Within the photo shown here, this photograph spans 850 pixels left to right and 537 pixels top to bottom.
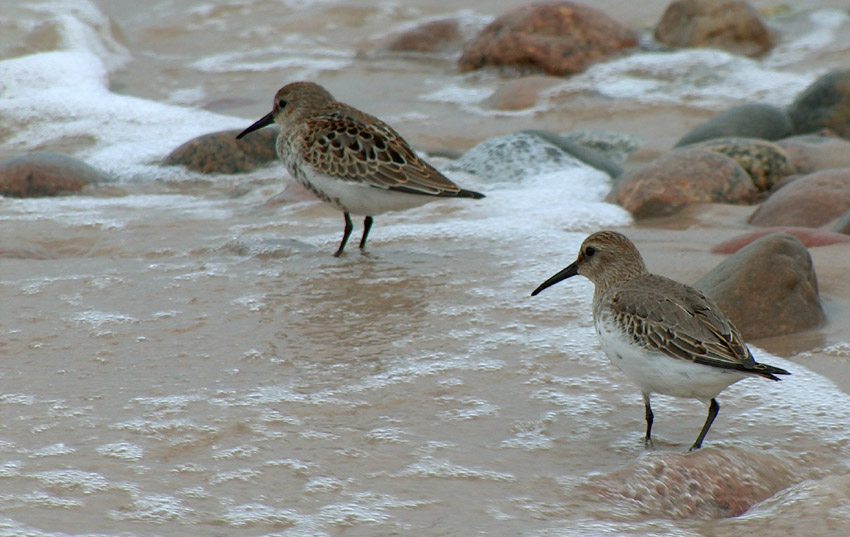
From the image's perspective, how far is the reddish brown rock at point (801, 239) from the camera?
6266 millimetres

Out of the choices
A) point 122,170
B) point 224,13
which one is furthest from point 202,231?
point 224,13

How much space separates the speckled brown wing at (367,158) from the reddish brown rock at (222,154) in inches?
114

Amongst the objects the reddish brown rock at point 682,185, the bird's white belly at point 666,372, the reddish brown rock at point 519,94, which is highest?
the reddish brown rock at point 519,94

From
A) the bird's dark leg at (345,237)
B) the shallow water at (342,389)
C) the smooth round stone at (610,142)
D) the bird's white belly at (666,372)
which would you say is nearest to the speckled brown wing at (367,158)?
the bird's dark leg at (345,237)

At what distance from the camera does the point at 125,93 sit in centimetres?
1268

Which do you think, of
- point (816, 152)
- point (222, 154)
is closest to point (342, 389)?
point (222, 154)

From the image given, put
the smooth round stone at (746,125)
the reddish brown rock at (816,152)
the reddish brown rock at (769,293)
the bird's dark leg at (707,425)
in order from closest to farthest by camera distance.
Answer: the bird's dark leg at (707,425)
the reddish brown rock at (769,293)
the reddish brown rock at (816,152)
the smooth round stone at (746,125)

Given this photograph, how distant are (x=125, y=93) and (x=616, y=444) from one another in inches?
401

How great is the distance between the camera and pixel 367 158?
21.1 feet

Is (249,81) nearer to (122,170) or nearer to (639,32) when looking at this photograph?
(122,170)

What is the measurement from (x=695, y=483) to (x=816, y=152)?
600 centimetres

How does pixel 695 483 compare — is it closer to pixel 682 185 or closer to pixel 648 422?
pixel 648 422

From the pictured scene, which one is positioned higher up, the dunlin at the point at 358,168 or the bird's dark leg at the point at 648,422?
the dunlin at the point at 358,168

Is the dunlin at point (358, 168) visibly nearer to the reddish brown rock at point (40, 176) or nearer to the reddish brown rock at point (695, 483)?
the reddish brown rock at point (40, 176)
